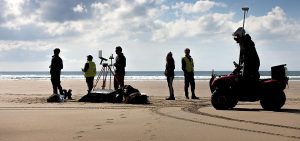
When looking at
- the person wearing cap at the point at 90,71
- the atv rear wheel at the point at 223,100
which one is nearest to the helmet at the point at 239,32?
the atv rear wheel at the point at 223,100

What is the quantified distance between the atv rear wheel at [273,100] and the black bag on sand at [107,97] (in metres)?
4.71

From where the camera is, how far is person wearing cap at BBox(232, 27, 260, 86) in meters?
11.2

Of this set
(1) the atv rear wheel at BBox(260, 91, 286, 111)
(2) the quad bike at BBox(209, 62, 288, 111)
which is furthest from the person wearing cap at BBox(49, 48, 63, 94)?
(1) the atv rear wheel at BBox(260, 91, 286, 111)

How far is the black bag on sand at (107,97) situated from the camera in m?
Answer: 14.3

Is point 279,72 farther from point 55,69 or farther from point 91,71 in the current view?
point 55,69

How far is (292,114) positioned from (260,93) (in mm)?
1427

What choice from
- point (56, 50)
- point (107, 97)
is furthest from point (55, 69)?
point (107, 97)

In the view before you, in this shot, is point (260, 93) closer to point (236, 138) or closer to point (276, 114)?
point (276, 114)

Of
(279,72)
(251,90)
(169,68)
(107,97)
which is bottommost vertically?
(107,97)

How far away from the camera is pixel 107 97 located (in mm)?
14445

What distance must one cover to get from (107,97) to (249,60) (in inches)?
199

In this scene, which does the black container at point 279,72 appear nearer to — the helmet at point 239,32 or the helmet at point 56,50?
the helmet at point 239,32

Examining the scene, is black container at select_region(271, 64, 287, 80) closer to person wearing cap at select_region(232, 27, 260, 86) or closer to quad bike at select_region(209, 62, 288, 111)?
quad bike at select_region(209, 62, 288, 111)

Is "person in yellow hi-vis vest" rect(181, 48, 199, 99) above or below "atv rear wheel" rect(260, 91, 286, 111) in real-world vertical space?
above
